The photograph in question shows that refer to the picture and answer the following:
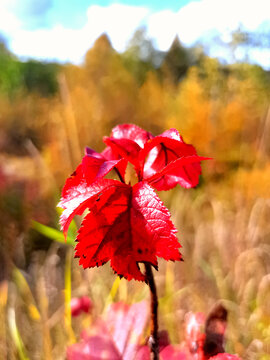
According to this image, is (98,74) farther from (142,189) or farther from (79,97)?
(142,189)

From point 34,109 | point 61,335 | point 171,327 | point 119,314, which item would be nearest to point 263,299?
point 171,327

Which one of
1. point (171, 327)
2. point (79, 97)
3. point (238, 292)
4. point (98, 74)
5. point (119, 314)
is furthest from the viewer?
point (98, 74)

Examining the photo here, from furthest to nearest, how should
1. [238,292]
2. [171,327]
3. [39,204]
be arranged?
[39,204] < [238,292] < [171,327]

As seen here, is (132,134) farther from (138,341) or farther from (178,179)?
(138,341)

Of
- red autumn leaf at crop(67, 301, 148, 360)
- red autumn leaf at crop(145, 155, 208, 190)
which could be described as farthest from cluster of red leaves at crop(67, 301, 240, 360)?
red autumn leaf at crop(145, 155, 208, 190)

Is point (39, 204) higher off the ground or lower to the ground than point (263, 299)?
higher
